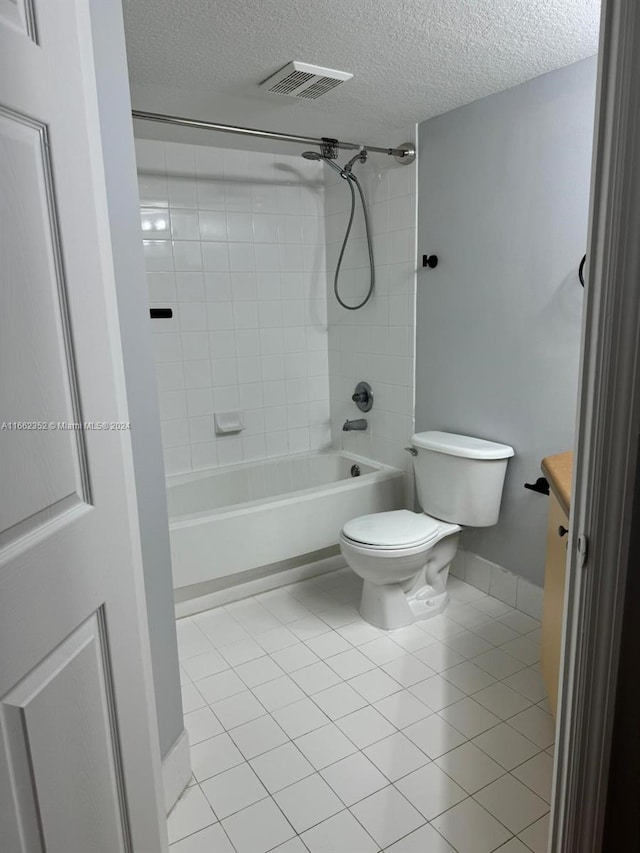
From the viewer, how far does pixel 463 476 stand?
2428 mm

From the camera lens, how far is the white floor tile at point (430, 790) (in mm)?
1526

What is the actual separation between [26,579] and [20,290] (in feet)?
1.34

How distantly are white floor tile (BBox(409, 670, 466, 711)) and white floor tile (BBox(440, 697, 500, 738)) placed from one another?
0.03 meters

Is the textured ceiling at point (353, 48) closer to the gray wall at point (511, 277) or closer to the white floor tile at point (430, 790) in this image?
the gray wall at point (511, 277)

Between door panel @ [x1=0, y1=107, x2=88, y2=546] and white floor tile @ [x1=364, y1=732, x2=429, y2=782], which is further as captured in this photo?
white floor tile @ [x1=364, y1=732, x2=429, y2=782]

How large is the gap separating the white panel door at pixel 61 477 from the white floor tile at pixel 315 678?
979mm

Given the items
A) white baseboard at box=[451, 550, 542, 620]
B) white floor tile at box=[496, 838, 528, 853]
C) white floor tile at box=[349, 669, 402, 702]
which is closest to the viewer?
white floor tile at box=[496, 838, 528, 853]

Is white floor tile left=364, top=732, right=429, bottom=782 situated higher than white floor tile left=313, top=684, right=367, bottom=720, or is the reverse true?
white floor tile left=364, top=732, right=429, bottom=782

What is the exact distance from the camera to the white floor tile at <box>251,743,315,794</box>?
5.35ft

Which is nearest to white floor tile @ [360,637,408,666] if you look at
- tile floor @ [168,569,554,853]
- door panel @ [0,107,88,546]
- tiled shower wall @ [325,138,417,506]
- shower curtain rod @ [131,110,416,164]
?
tile floor @ [168,569,554,853]

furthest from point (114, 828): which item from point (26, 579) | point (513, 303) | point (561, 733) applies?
point (513, 303)

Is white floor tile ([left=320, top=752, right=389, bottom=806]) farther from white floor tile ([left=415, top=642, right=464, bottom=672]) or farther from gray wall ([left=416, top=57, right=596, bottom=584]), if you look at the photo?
gray wall ([left=416, top=57, right=596, bottom=584])

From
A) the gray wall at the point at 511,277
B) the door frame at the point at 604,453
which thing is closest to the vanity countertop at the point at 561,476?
the door frame at the point at 604,453

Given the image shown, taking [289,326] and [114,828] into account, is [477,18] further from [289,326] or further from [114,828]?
[114,828]
